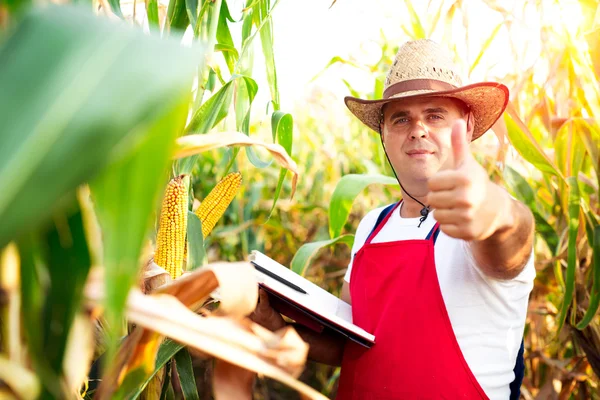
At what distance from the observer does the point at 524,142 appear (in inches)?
65.2

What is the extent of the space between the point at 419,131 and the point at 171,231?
2.26ft

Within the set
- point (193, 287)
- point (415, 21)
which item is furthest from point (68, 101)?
point (415, 21)

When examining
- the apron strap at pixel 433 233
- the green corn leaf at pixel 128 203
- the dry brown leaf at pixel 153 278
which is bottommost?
the dry brown leaf at pixel 153 278

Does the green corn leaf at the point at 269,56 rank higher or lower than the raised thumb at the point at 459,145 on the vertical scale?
higher

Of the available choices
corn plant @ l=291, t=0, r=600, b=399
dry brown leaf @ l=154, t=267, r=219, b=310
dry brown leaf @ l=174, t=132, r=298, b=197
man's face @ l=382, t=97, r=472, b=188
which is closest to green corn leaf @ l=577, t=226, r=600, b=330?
corn plant @ l=291, t=0, r=600, b=399

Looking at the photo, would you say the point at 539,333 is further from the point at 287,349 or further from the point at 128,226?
the point at 128,226

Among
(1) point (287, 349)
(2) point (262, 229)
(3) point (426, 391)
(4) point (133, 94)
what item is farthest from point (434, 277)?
(2) point (262, 229)

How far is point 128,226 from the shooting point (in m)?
0.32

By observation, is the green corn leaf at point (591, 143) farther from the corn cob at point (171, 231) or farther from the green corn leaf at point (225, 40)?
the corn cob at point (171, 231)

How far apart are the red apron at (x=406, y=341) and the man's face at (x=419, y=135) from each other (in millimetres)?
166

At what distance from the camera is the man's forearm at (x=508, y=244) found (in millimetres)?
916

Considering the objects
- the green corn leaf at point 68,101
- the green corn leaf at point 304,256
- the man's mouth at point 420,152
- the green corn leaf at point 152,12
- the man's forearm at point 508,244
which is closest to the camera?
the green corn leaf at point 68,101

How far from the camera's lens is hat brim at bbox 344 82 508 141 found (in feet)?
4.70

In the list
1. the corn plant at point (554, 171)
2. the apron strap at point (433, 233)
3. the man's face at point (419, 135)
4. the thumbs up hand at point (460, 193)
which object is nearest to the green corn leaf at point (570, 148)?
the corn plant at point (554, 171)
